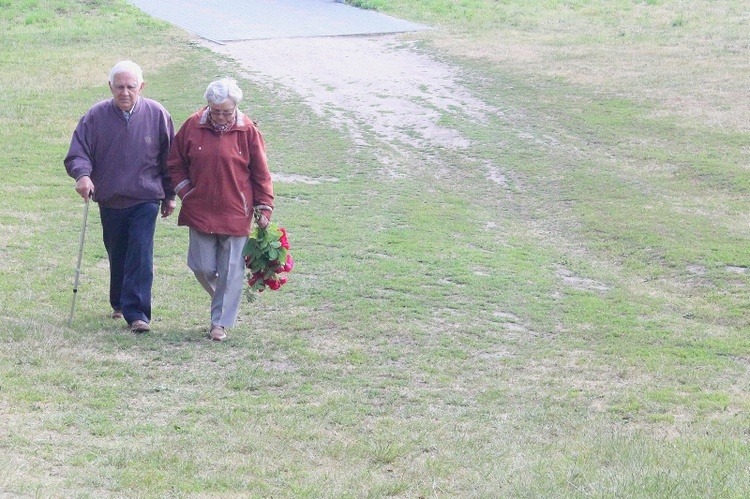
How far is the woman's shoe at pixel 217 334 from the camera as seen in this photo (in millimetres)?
7332

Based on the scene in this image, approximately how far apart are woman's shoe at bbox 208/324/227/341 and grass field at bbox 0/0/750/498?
9 cm

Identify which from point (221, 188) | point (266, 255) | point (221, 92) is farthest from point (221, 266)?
point (221, 92)

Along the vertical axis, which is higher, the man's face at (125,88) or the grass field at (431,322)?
the man's face at (125,88)

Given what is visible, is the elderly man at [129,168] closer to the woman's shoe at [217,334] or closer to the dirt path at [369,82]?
the woman's shoe at [217,334]

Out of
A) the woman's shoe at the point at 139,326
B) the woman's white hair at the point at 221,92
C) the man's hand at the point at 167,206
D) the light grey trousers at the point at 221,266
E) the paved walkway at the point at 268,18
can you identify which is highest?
the woman's white hair at the point at 221,92

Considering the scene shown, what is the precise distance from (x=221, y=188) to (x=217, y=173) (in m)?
0.11

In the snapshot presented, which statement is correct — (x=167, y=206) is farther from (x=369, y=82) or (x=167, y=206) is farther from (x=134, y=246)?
(x=369, y=82)

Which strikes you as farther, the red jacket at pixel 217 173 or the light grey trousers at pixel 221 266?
the light grey trousers at pixel 221 266

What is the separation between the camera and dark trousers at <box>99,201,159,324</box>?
7.29 meters

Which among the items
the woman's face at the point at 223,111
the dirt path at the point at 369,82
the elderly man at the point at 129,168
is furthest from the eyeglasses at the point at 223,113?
the dirt path at the point at 369,82

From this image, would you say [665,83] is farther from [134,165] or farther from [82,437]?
[82,437]

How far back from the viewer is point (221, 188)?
23.6ft

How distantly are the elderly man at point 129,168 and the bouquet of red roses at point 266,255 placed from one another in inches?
27.7

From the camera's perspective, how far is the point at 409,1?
29.0 metres
